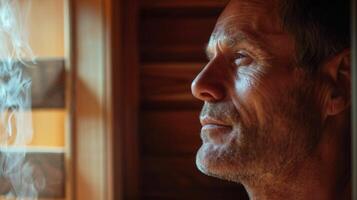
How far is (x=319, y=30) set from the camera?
63cm

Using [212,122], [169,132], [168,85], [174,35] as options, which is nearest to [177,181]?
[169,132]

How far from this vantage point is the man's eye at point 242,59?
655 millimetres

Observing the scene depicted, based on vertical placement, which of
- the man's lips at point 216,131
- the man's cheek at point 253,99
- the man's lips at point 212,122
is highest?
the man's cheek at point 253,99

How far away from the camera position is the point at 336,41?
63 centimetres

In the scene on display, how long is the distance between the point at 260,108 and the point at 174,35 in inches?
19.9

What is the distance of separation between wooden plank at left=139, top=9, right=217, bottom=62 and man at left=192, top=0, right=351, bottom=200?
0.43m

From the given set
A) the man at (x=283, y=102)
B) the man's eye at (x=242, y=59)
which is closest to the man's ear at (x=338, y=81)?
the man at (x=283, y=102)

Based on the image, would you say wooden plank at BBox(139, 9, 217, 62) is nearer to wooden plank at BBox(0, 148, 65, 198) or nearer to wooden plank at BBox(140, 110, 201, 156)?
wooden plank at BBox(140, 110, 201, 156)

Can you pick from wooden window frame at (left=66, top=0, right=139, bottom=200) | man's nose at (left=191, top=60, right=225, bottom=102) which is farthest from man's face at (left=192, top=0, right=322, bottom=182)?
wooden window frame at (left=66, top=0, right=139, bottom=200)

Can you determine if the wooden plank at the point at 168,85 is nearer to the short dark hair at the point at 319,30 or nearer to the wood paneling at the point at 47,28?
the wood paneling at the point at 47,28

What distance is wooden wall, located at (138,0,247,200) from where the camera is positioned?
1079 mm

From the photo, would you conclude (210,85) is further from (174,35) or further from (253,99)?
(174,35)

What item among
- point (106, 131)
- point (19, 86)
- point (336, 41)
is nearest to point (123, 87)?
point (106, 131)

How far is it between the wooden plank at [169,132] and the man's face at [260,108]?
426 millimetres
